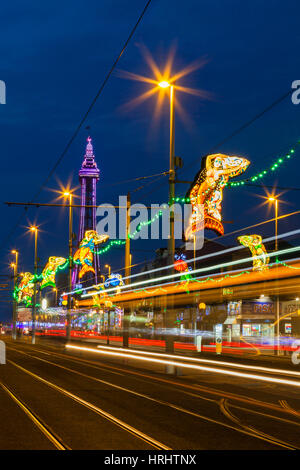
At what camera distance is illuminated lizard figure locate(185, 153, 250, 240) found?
2381 cm

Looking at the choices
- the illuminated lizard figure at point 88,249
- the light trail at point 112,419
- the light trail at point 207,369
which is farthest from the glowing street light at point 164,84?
the illuminated lizard figure at point 88,249

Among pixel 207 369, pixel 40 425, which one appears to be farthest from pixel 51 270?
pixel 40 425

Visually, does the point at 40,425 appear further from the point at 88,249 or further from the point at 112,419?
the point at 88,249

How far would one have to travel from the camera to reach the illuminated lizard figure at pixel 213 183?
2381 cm

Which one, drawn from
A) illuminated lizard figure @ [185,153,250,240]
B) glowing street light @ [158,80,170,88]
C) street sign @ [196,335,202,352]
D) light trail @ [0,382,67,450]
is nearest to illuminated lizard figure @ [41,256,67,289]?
street sign @ [196,335,202,352]

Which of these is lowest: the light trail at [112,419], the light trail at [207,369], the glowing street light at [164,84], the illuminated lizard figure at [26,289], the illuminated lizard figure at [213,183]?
the light trail at [112,419]

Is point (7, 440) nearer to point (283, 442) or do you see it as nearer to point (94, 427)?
point (94, 427)

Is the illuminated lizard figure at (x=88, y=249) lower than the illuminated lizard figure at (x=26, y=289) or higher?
higher

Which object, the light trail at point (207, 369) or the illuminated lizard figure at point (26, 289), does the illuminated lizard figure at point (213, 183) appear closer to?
the light trail at point (207, 369)

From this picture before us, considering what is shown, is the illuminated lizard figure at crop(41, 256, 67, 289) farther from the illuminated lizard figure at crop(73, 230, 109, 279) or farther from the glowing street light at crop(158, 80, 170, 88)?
the glowing street light at crop(158, 80, 170, 88)

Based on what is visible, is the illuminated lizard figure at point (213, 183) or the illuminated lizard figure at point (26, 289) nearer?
the illuminated lizard figure at point (213, 183)

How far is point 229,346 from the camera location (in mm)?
44781

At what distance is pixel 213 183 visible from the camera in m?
23.8
